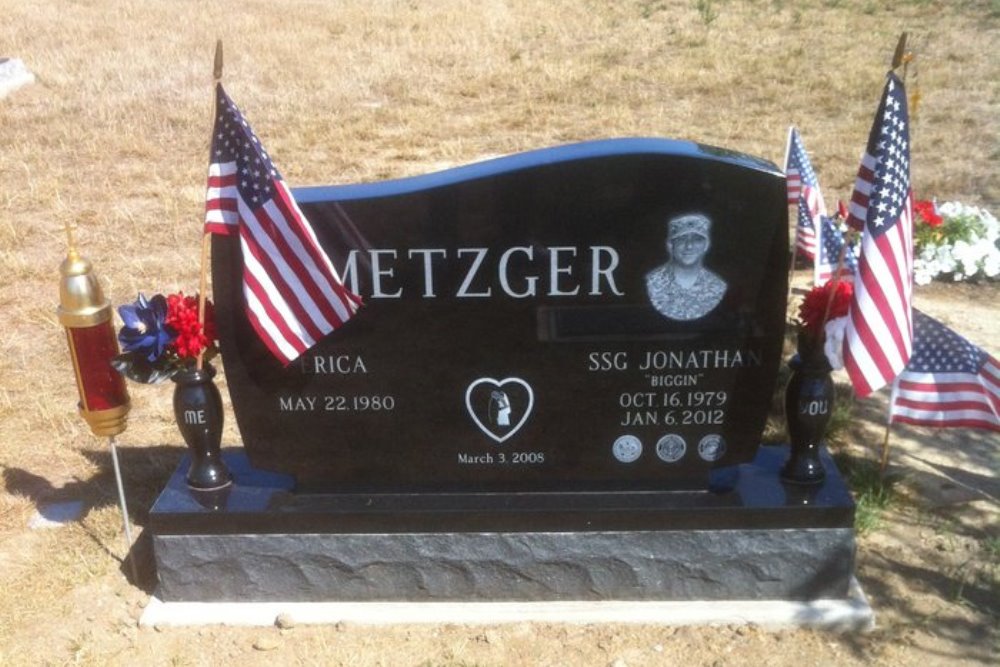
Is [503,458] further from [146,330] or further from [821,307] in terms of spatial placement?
[146,330]

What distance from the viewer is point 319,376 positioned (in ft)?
15.0

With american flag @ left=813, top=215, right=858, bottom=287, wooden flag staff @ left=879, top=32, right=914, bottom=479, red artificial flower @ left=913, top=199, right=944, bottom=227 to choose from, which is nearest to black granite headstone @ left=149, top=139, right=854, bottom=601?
wooden flag staff @ left=879, top=32, right=914, bottom=479

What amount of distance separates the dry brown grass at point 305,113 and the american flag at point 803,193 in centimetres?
267

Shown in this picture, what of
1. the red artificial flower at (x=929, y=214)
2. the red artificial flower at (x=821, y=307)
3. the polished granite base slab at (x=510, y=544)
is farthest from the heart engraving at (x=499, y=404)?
the red artificial flower at (x=929, y=214)

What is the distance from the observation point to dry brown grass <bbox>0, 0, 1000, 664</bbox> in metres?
5.76

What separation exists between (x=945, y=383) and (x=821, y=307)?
1049 millimetres

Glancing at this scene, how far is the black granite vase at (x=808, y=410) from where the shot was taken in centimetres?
455

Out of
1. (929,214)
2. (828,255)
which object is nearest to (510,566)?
(828,255)

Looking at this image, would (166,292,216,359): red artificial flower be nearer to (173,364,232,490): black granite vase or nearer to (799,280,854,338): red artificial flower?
(173,364,232,490): black granite vase

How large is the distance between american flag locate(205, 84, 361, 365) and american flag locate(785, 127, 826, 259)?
3757 mm

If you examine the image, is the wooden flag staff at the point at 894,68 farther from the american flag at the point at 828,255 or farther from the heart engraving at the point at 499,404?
the heart engraving at the point at 499,404

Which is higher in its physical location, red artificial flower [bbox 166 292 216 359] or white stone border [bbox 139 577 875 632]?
red artificial flower [bbox 166 292 216 359]

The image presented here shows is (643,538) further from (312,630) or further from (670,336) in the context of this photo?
(312,630)

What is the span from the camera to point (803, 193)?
7652 mm
